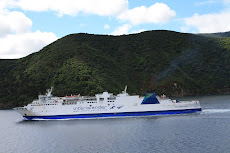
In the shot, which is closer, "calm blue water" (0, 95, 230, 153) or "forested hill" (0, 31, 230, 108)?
"calm blue water" (0, 95, 230, 153)

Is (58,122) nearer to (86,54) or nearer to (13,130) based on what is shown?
(13,130)

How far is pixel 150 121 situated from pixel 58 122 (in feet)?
59.9

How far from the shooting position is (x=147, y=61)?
144 m

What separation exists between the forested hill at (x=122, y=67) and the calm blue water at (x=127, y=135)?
Answer: 45.4 metres

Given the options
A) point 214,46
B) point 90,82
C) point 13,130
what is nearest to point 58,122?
point 13,130

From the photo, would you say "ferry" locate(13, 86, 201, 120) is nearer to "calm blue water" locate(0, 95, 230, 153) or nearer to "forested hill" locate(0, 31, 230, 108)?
"calm blue water" locate(0, 95, 230, 153)

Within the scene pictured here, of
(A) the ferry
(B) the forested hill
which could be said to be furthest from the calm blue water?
(B) the forested hill

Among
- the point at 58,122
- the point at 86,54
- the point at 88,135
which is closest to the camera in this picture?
the point at 88,135

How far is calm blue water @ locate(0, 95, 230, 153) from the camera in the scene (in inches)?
1297

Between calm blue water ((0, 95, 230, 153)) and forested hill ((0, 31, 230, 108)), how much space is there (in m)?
45.4

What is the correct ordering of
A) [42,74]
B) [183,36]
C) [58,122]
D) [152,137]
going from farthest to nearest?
[183,36], [42,74], [58,122], [152,137]

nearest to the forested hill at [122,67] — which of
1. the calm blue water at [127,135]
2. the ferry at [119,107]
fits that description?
the ferry at [119,107]

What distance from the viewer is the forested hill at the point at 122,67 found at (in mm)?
105500

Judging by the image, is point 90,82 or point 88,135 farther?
point 90,82
